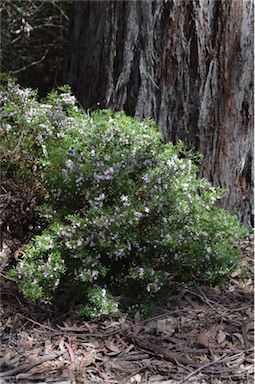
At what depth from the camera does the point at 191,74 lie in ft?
13.4

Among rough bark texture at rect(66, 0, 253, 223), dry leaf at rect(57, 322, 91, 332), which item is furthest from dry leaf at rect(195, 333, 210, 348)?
rough bark texture at rect(66, 0, 253, 223)

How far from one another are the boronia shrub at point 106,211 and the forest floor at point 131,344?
14 cm

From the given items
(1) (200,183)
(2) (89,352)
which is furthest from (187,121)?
(2) (89,352)

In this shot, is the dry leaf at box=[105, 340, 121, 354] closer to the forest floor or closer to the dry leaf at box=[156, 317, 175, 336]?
the forest floor

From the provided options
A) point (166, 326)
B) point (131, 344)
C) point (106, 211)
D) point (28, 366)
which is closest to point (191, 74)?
point (106, 211)

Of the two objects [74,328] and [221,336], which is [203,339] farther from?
[74,328]

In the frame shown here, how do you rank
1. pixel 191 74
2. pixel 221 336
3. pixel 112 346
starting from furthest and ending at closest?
pixel 191 74 < pixel 221 336 < pixel 112 346

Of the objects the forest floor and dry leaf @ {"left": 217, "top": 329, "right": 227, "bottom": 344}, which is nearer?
the forest floor

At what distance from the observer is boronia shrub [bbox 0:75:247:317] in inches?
119

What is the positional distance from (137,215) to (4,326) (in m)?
0.98

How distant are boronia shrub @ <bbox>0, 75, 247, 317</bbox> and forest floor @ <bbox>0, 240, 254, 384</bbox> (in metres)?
0.14

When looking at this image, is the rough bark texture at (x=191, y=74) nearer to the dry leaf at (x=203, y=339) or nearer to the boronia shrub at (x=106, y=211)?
the boronia shrub at (x=106, y=211)

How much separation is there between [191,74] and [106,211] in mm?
1522

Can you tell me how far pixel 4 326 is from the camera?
10.3 feet
